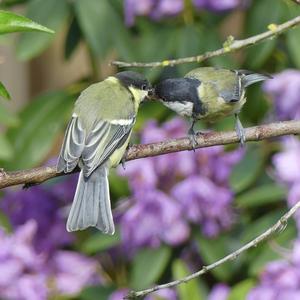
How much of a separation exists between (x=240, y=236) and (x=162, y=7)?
71 cm

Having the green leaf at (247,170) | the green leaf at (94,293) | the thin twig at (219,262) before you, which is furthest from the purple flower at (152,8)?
the thin twig at (219,262)

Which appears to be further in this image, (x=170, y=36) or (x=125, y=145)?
(x=170, y=36)

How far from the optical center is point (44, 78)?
13.0ft

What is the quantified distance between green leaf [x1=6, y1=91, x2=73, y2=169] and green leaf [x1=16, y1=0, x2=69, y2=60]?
240mm

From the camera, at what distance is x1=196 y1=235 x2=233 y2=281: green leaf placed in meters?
2.56

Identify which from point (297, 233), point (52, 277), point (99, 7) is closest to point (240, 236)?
point (297, 233)

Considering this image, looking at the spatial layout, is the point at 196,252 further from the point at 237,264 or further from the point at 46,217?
the point at 46,217

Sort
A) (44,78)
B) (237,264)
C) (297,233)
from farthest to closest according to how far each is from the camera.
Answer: (44,78) < (237,264) < (297,233)

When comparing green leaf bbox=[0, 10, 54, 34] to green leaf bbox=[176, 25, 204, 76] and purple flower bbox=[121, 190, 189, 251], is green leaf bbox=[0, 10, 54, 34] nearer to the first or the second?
purple flower bbox=[121, 190, 189, 251]

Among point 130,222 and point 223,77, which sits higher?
point 223,77

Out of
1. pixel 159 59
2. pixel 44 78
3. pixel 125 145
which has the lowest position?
pixel 44 78

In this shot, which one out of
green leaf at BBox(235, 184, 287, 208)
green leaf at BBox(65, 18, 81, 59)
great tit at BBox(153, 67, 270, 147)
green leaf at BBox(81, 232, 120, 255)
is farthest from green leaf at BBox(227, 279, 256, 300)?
green leaf at BBox(65, 18, 81, 59)

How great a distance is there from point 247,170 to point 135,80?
745 millimetres

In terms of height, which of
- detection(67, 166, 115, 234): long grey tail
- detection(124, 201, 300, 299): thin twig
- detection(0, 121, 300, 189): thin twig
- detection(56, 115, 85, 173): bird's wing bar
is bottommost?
detection(67, 166, 115, 234): long grey tail
